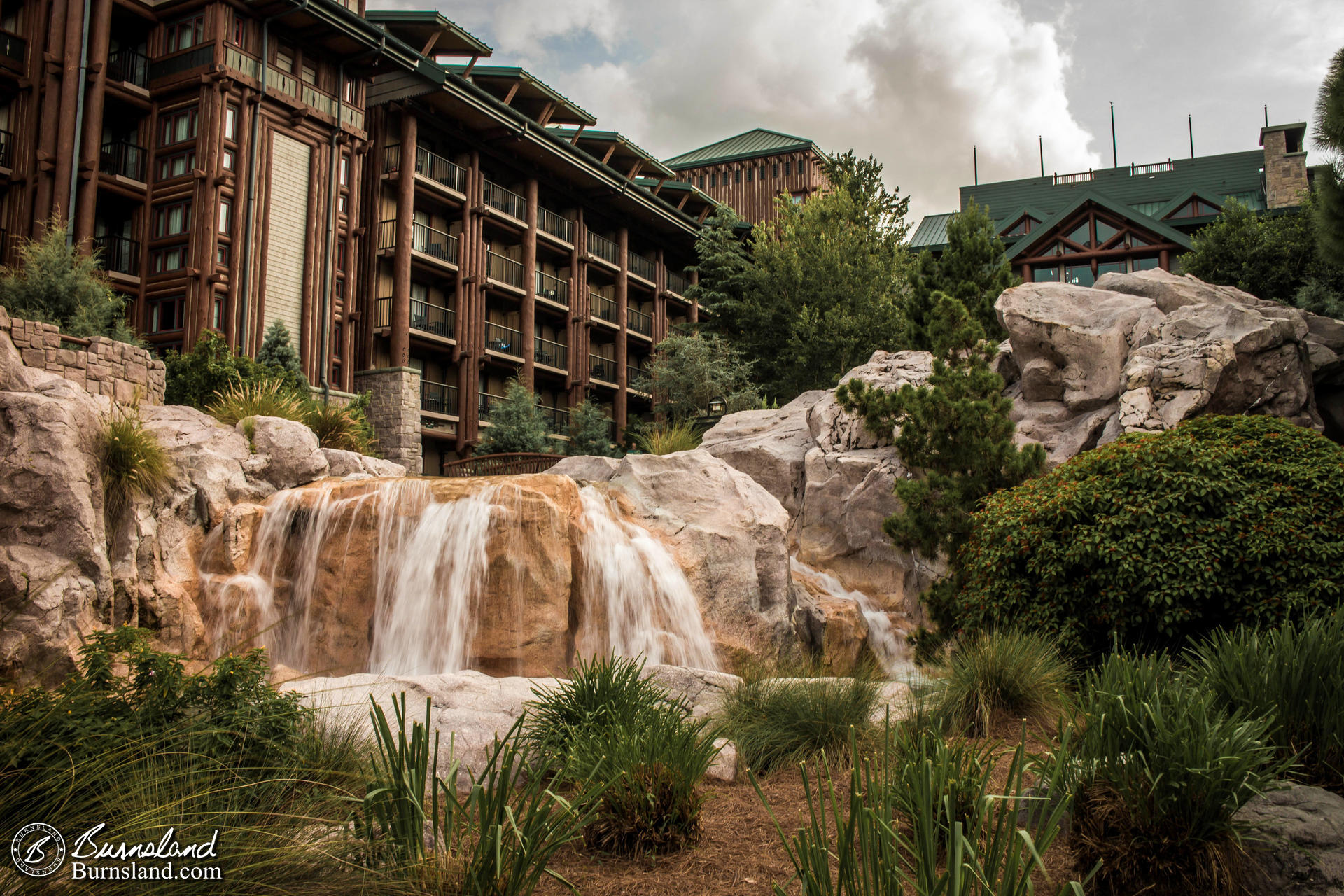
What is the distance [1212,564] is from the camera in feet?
23.1

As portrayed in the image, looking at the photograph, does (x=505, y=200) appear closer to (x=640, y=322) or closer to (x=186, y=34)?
(x=640, y=322)

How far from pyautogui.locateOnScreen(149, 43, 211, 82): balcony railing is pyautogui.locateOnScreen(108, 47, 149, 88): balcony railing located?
33cm

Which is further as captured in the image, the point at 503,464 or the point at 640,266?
the point at 640,266

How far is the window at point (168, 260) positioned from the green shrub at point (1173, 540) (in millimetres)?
22907

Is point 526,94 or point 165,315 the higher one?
point 526,94

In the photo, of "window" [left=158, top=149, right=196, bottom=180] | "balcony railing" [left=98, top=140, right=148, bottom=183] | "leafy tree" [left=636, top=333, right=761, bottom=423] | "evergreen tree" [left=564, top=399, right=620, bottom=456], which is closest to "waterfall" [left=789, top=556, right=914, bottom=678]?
"leafy tree" [left=636, top=333, right=761, bottom=423]

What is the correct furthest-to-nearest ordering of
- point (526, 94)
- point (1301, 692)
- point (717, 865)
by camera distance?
point (526, 94) → point (1301, 692) → point (717, 865)

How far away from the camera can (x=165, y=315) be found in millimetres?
23688

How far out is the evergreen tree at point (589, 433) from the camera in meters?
30.3

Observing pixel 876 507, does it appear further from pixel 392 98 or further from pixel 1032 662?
pixel 392 98

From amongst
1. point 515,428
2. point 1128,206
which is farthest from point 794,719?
point 1128,206

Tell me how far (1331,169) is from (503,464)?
763 inches

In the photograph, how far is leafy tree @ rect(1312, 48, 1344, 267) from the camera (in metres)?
12.0

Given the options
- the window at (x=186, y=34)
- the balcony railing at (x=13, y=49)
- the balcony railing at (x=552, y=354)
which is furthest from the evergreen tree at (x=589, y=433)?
the balcony railing at (x=13, y=49)
